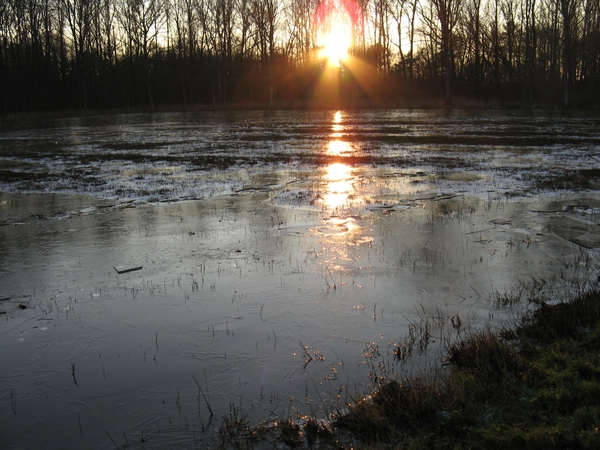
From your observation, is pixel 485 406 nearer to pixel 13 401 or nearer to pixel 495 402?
pixel 495 402

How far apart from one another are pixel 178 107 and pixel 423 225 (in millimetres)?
55225

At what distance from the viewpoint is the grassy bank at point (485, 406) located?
10.8ft

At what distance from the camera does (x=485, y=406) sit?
143 inches

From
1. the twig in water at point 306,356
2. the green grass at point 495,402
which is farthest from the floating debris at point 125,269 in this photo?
the green grass at point 495,402

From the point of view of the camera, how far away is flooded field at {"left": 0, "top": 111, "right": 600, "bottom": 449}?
416 cm

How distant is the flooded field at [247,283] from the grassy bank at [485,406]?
0.31 meters

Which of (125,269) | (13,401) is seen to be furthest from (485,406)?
(125,269)

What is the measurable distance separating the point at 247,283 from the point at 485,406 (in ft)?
11.6

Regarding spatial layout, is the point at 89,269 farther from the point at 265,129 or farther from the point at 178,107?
the point at 178,107

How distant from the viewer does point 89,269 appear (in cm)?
720

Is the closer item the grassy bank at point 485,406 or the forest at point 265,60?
the grassy bank at point 485,406

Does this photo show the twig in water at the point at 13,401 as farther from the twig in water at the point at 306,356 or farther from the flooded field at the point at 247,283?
the twig in water at the point at 306,356

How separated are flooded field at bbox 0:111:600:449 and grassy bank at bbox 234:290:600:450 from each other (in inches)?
12.3

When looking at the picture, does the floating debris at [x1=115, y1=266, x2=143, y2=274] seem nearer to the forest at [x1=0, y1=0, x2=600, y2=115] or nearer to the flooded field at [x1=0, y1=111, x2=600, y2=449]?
the flooded field at [x1=0, y1=111, x2=600, y2=449]
